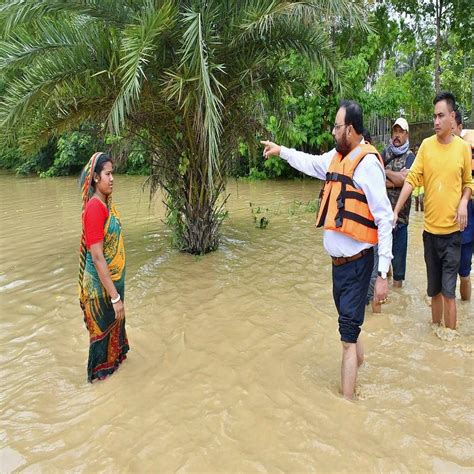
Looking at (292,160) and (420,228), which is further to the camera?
(420,228)

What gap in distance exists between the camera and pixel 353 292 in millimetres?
3059

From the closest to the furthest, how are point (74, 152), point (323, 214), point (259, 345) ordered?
point (323, 214) → point (259, 345) → point (74, 152)

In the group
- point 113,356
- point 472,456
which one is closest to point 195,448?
point 113,356

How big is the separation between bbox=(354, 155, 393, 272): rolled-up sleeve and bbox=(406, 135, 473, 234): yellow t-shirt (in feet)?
4.18

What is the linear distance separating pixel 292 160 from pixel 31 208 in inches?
444

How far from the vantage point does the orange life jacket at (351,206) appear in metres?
2.93

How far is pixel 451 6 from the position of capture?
14656 millimetres

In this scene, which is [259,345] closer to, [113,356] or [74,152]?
[113,356]

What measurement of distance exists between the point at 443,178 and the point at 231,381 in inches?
96.3

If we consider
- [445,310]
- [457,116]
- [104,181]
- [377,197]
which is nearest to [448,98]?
[457,116]

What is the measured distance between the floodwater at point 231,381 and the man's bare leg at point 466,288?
30 centimetres

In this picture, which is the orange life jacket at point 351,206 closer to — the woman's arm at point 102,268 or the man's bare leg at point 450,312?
the man's bare leg at point 450,312

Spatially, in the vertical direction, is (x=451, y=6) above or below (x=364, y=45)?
above

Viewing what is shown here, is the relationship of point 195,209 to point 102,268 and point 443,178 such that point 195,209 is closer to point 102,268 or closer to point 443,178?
point 102,268
